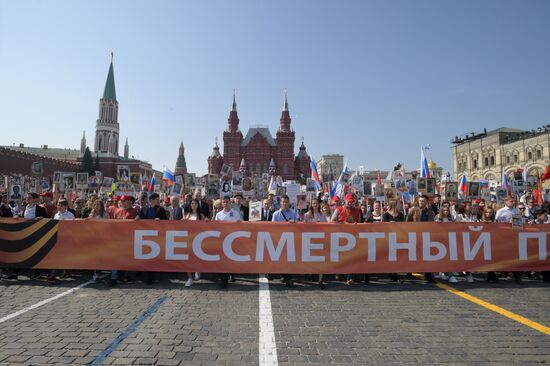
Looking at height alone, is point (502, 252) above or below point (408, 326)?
above

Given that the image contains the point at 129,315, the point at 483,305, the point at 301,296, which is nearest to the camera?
the point at 129,315

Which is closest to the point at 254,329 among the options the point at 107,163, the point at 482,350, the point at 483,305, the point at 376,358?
the point at 376,358

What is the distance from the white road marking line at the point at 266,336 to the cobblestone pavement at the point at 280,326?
8 centimetres

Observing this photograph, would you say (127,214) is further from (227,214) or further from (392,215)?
(392,215)

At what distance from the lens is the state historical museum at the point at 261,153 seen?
101438mm

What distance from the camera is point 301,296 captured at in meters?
6.67

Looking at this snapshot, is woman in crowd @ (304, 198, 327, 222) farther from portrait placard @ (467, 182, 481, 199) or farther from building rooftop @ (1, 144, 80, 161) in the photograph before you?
building rooftop @ (1, 144, 80, 161)

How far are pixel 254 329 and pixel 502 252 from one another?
6.59m

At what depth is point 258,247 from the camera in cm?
776

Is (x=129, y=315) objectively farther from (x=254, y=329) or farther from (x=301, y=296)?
(x=301, y=296)

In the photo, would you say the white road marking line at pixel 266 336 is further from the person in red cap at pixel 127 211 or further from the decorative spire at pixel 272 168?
the decorative spire at pixel 272 168

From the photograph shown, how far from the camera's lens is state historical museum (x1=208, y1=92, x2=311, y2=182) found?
10144 centimetres

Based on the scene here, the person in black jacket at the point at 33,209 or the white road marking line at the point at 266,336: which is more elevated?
the person in black jacket at the point at 33,209

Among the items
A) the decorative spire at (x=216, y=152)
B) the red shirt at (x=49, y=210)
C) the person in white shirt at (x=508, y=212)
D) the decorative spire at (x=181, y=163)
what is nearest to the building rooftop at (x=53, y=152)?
the decorative spire at (x=181, y=163)
